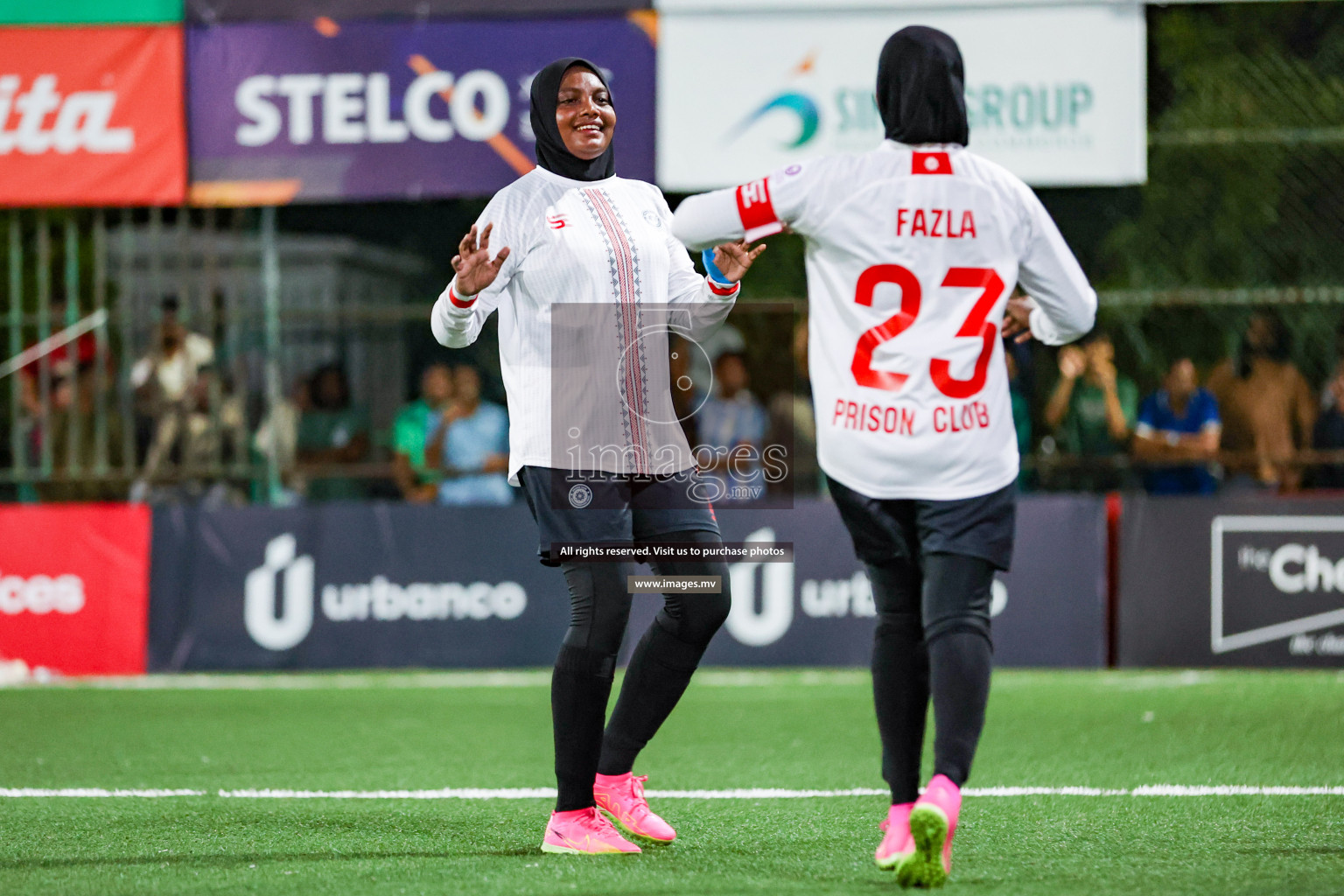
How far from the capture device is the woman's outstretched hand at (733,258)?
14.1ft

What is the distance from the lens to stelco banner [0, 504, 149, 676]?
969cm

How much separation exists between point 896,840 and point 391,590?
6288 mm

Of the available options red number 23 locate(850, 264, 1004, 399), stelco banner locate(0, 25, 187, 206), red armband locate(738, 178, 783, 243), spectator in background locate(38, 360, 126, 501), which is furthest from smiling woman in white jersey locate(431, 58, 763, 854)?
spectator in background locate(38, 360, 126, 501)

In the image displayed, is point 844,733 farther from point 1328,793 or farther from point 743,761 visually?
point 1328,793

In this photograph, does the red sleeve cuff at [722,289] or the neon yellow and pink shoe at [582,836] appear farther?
the red sleeve cuff at [722,289]

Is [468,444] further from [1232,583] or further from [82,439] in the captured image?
[1232,583]

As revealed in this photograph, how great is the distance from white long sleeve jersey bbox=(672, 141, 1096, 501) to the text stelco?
253 inches

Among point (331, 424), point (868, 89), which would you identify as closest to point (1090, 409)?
point (868, 89)

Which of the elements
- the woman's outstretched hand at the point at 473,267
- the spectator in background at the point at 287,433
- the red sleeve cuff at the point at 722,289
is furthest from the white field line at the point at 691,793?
the spectator in background at the point at 287,433

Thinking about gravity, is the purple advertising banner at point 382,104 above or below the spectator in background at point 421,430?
above

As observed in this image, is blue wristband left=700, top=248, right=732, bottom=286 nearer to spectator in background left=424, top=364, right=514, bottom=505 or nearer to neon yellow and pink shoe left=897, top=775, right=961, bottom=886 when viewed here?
neon yellow and pink shoe left=897, top=775, right=961, bottom=886

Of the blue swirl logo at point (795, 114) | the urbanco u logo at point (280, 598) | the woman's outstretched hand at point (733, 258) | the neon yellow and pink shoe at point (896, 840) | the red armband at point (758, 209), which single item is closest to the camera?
the neon yellow and pink shoe at point (896, 840)

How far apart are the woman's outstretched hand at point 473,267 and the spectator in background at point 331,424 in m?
6.85

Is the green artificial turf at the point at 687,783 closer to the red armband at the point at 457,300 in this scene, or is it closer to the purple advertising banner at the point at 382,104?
the red armband at the point at 457,300
